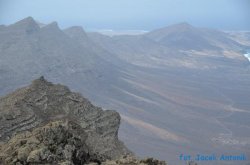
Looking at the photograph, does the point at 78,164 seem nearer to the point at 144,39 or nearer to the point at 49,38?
the point at 49,38

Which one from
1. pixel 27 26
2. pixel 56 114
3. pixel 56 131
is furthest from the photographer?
pixel 27 26

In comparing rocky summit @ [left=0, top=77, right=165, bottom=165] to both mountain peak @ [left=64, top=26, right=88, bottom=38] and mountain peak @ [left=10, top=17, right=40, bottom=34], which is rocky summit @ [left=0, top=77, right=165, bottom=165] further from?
mountain peak @ [left=64, top=26, right=88, bottom=38]

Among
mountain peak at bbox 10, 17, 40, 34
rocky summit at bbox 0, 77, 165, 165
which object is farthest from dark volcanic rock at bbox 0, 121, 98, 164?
mountain peak at bbox 10, 17, 40, 34

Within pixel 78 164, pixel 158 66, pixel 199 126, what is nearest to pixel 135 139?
pixel 199 126

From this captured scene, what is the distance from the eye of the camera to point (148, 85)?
107 m

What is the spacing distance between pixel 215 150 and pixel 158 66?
67989mm

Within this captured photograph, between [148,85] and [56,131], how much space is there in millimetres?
93057

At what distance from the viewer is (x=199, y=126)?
84125 mm

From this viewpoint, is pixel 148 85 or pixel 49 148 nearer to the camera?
pixel 49 148

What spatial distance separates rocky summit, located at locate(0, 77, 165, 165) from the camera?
1357 cm

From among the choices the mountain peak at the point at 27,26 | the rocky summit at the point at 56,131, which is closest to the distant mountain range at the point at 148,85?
the mountain peak at the point at 27,26

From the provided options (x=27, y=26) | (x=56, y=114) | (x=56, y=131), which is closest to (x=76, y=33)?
(x=27, y=26)

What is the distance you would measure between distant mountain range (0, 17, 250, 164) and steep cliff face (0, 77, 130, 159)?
117ft

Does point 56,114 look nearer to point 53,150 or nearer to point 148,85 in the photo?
point 53,150
